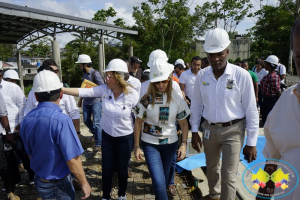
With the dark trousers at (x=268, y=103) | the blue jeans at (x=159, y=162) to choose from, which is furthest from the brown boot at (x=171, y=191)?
the dark trousers at (x=268, y=103)

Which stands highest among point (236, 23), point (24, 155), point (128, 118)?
point (236, 23)

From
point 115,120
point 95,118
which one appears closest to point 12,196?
point 115,120

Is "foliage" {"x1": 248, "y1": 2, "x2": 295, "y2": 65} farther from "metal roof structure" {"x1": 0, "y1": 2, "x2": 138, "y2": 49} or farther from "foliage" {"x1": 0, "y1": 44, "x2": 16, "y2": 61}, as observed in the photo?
"foliage" {"x1": 0, "y1": 44, "x2": 16, "y2": 61}

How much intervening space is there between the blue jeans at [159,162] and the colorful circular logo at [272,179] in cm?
125

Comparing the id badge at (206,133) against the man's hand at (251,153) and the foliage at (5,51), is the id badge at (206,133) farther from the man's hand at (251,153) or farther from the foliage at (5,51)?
the foliage at (5,51)

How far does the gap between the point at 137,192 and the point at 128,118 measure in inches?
50.2

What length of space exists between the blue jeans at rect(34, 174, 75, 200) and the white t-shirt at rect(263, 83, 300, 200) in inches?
69.0

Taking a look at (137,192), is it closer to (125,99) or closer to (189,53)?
(125,99)

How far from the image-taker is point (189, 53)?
20141mm

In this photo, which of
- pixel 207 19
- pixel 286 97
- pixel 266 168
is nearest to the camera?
pixel 286 97

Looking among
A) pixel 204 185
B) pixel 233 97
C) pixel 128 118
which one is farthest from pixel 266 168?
pixel 204 185

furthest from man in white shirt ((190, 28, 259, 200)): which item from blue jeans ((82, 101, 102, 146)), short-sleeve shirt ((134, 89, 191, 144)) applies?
blue jeans ((82, 101, 102, 146))

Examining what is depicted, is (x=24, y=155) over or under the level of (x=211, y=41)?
under

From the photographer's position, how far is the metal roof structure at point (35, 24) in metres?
7.67
